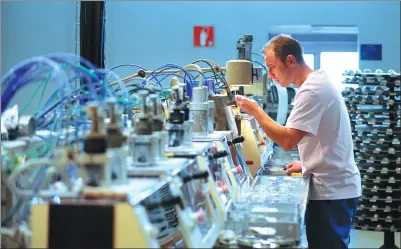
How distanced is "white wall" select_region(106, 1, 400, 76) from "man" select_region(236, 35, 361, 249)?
456 cm

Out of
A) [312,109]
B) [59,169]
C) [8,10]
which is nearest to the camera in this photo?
[59,169]

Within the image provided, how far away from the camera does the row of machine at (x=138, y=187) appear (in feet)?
4.91

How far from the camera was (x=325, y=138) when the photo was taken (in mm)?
2883

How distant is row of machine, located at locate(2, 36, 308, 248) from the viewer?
150 cm

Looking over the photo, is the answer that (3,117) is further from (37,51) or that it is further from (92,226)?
(37,51)

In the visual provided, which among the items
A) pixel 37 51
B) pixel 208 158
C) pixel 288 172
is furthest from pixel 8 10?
pixel 208 158

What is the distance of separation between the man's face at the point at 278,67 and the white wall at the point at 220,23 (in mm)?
4394

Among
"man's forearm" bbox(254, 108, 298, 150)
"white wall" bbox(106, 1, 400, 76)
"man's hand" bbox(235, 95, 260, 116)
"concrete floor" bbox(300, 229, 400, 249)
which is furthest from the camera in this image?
"white wall" bbox(106, 1, 400, 76)

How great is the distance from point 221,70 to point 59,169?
2036 millimetres

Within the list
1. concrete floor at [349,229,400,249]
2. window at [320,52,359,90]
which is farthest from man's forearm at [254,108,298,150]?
window at [320,52,359,90]

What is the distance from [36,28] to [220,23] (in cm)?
237

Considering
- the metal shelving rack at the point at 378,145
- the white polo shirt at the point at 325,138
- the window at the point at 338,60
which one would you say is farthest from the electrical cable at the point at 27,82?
the window at the point at 338,60

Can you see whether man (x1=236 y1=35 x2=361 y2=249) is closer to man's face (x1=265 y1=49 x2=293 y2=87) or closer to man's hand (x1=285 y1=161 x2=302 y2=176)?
man's face (x1=265 y1=49 x2=293 y2=87)

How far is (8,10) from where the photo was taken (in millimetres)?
7688
